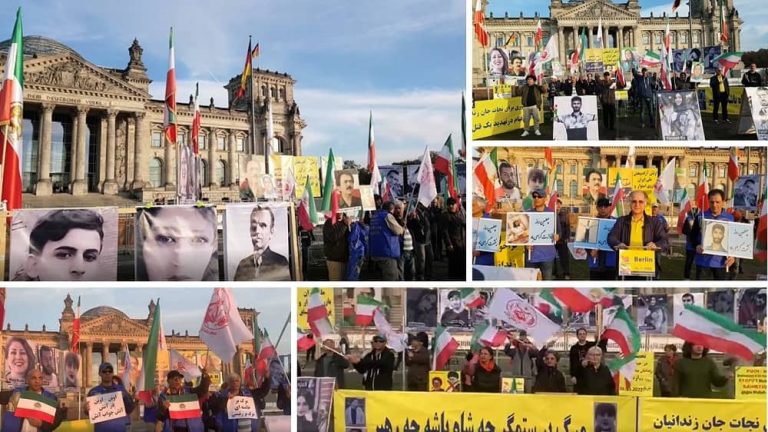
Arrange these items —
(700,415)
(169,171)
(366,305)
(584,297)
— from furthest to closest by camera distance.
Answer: (169,171), (366,305), (584,297), (700,415)

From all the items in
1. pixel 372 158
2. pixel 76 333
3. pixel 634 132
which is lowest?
pixel 76 333

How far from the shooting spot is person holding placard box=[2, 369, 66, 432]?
188 inches

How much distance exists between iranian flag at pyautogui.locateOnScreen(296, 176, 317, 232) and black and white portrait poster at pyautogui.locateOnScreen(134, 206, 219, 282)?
0.63 metres

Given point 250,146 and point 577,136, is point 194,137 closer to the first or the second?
point 250,146

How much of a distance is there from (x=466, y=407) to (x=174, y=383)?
2.14 meters

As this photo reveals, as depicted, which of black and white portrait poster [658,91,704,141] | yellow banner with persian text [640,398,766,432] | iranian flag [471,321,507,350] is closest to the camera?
yellow banner with persian text [640,398,766,432]

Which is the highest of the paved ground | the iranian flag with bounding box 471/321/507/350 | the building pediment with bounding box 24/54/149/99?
the building pediment with bounding box 24/54/149/99

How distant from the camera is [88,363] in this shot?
4.86 metres

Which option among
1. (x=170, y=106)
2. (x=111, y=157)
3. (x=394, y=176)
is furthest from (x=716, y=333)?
(x=111, y=157)

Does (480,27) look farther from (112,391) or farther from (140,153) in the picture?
(112,391)

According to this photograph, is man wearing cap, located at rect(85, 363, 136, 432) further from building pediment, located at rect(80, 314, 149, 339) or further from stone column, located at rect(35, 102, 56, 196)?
stone column, located at rect(35, 102, 56, 196)

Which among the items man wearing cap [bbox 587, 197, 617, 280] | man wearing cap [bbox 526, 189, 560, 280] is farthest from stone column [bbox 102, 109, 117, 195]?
man wearing cap [bbox 587, 197, 617, 280]

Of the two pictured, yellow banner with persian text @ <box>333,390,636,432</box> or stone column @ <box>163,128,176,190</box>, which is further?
stone column @ <box>163,128,176,190</box>

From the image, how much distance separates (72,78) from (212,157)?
1.14m
